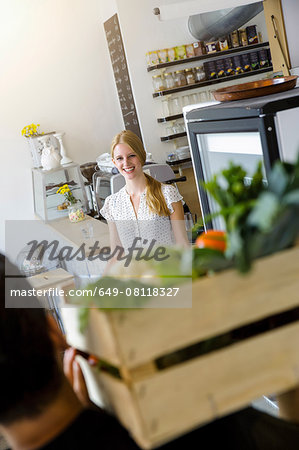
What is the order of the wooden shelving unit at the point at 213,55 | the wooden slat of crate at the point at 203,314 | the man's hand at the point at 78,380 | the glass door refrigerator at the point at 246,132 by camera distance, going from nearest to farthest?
the wooden slat of crate at the point at 203,314
the man's hand at the point at 78,380
the glass door refrigerator at the point at 246,132
the wooden shelving unit at the point at 213,55

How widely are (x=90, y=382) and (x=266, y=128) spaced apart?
0.99 metres

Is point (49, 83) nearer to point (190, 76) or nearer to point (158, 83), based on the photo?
point (158, 83)

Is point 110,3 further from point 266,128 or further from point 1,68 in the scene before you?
point 266,128

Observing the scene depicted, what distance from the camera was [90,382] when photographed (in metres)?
1.21

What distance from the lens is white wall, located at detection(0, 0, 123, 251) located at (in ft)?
21.8

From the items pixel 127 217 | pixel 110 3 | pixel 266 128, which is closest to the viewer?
pixel 266 128

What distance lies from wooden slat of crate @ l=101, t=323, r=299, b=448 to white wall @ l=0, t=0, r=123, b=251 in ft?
20.1

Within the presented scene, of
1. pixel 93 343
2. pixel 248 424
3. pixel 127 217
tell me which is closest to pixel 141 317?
pixel 93 343

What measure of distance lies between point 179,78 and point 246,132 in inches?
193

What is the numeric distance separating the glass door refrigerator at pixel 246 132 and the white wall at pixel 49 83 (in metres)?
4.85

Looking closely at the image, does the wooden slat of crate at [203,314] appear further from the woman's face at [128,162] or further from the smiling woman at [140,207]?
the woman's face at [128,162]

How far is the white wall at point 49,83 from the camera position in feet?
21.8

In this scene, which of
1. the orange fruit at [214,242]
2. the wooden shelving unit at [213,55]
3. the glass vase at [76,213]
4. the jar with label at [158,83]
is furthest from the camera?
the jar with label at [158,83]

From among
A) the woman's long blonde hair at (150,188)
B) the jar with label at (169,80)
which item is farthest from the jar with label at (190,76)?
the woman's long blonde hair at (150,188)
